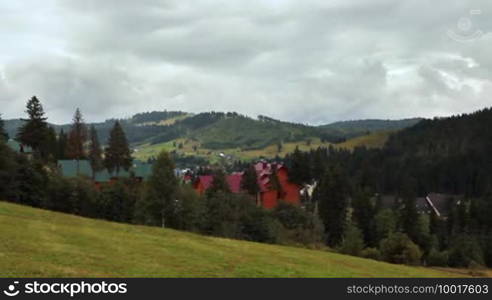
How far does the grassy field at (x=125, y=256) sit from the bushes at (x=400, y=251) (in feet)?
150

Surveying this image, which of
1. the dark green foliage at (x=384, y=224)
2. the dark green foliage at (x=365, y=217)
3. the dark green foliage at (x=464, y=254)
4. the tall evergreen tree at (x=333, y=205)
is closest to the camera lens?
the dark green foliage at (x=464, y=254)

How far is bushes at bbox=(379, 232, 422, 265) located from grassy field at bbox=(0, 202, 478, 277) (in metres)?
45.9

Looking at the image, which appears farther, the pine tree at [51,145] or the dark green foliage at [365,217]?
the dark green foliage at [365,217]

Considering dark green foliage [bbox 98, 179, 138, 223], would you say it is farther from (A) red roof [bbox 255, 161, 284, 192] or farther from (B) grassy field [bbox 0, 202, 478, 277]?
(B) grassy field [bbox 0, 202, 478, 277]

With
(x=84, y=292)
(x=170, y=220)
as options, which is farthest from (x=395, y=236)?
(x=84, y=292)

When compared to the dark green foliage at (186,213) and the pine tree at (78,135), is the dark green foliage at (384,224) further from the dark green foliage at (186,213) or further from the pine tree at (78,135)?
the pine tree at (78,135)

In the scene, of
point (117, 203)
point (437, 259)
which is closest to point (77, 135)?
point (117, 203)

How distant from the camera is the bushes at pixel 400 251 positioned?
8675 cm

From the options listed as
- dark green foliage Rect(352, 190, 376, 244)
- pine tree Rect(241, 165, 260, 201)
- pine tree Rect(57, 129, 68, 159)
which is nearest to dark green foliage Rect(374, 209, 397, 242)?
dark green foliage Rect(352, 190, 376, 244)

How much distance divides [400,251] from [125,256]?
6950cm

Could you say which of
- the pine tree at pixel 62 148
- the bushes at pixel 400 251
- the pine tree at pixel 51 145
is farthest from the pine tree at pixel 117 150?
the bushes at pixel 400 251

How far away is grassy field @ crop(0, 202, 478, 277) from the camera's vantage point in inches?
995

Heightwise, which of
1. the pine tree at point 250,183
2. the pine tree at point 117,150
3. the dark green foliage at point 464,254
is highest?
the pine tree at point 117,150

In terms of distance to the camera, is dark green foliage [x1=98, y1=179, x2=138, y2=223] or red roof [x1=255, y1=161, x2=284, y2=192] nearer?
dark green foliage [x1=98, y1=179, x2=138, y2=223]
